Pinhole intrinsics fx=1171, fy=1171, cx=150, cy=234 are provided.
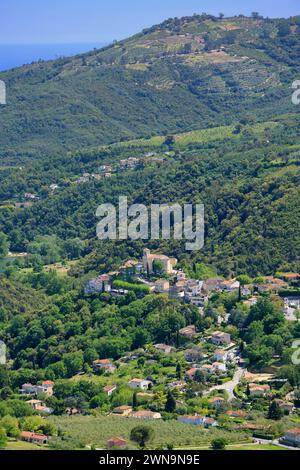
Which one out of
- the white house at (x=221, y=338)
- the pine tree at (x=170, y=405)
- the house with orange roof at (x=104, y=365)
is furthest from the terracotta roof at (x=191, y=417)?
the white house at (x=221, y=338)

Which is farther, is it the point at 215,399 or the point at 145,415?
the point at 215,399

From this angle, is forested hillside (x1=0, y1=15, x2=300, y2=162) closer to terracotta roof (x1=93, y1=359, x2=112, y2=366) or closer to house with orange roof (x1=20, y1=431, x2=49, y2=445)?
terracotta roof (x1=93, y1=359, x2=112, y2=366)

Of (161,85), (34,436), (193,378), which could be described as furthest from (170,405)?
(161,85)

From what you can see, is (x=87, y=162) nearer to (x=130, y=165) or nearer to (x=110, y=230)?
(x=130, y=165)

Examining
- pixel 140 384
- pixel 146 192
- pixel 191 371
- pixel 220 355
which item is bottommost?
pixel 140 384

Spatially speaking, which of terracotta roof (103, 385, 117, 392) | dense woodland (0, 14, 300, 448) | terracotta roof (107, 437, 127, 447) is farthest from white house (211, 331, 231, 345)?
terracotta roof (107, 437, 127, 447)

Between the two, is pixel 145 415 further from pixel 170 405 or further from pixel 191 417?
pixel 191 417

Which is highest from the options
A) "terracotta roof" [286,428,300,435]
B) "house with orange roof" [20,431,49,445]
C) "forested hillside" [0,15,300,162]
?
"forested hillside" [0,15,300,162]

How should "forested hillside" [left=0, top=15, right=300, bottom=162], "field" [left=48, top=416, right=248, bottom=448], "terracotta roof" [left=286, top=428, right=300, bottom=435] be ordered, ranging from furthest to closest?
1. "forested hillside" [left=0, top=15, right=300, bottom=162]
2. "terracotta roof" [left=286, top=428, right=300, bottom=435]
3. "field" [left=48, top=416, right=248, bottom=448]
